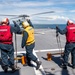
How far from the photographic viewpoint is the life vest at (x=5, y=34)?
30.1ft

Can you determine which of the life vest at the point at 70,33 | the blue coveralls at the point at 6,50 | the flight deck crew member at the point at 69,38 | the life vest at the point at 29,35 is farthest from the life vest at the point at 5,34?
the life vest at the point at 70,33

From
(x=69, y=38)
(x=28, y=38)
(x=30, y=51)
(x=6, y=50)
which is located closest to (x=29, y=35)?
(x=28, y=38)

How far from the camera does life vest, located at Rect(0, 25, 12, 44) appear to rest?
9177 millimetres

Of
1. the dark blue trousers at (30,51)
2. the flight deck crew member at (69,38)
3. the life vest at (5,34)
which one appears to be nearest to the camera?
the life vest at (5,34)

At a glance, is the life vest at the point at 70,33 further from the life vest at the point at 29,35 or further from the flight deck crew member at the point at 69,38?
the life vest at the point at 29,35

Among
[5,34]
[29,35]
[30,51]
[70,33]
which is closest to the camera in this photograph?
[5,34]

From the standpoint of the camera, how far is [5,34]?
9.21 m

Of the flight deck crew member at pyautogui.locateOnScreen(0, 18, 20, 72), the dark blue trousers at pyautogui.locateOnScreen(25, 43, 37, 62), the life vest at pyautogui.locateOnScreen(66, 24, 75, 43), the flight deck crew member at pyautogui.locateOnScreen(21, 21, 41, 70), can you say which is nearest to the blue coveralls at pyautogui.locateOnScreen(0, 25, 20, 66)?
the flight deck crew member at pyautogui.locateOnScreen(0, 18, 20, 72)

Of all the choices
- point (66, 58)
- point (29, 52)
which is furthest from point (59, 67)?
point (29, 52)

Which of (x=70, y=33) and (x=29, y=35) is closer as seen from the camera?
(x=70, y=33)

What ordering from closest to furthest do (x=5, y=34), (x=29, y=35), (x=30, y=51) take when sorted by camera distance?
(x=5, y=34) < (x=29, y=35) < (x=30, y=51)

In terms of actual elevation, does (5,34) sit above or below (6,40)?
above

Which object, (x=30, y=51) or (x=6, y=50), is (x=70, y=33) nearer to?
(x=30, y=51)

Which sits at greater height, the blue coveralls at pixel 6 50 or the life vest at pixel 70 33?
the life vest at pixel 70 33
